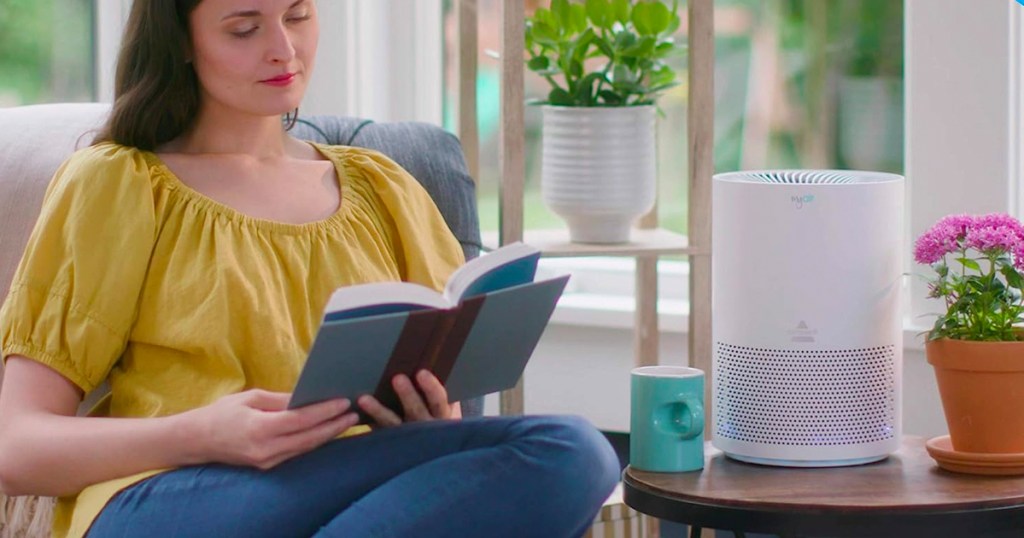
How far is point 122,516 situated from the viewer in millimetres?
1393

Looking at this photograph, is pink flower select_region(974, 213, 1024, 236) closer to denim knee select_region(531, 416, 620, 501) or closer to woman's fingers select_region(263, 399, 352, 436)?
denim knee select_region(531, 416, 620, 501)

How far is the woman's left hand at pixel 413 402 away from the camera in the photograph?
4.62 ft

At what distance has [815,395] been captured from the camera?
163 centimetres

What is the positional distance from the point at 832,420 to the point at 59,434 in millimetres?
839

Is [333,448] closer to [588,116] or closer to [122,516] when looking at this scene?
[122,516]

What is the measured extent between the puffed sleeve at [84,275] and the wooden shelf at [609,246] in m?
0.79

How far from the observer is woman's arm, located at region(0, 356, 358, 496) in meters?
1.37

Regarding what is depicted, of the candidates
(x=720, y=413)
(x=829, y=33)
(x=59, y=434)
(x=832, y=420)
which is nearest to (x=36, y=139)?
(x=59, y=434)

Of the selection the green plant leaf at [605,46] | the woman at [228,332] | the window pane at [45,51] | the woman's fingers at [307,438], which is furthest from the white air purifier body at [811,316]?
the window pane at [45,51]

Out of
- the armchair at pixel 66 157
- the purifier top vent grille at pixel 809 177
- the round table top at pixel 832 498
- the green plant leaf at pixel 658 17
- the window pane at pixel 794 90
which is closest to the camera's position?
the round table top at pixel 832 498

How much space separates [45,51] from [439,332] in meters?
1.77

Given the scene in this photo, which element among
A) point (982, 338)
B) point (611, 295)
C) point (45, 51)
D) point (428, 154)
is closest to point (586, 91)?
point (428, 154)

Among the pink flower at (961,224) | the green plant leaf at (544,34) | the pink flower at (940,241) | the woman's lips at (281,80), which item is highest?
the green plant leaf at (544,34)

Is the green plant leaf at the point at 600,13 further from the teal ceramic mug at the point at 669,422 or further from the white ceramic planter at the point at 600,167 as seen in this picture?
the teal ceramic mug at the point at 669,422
